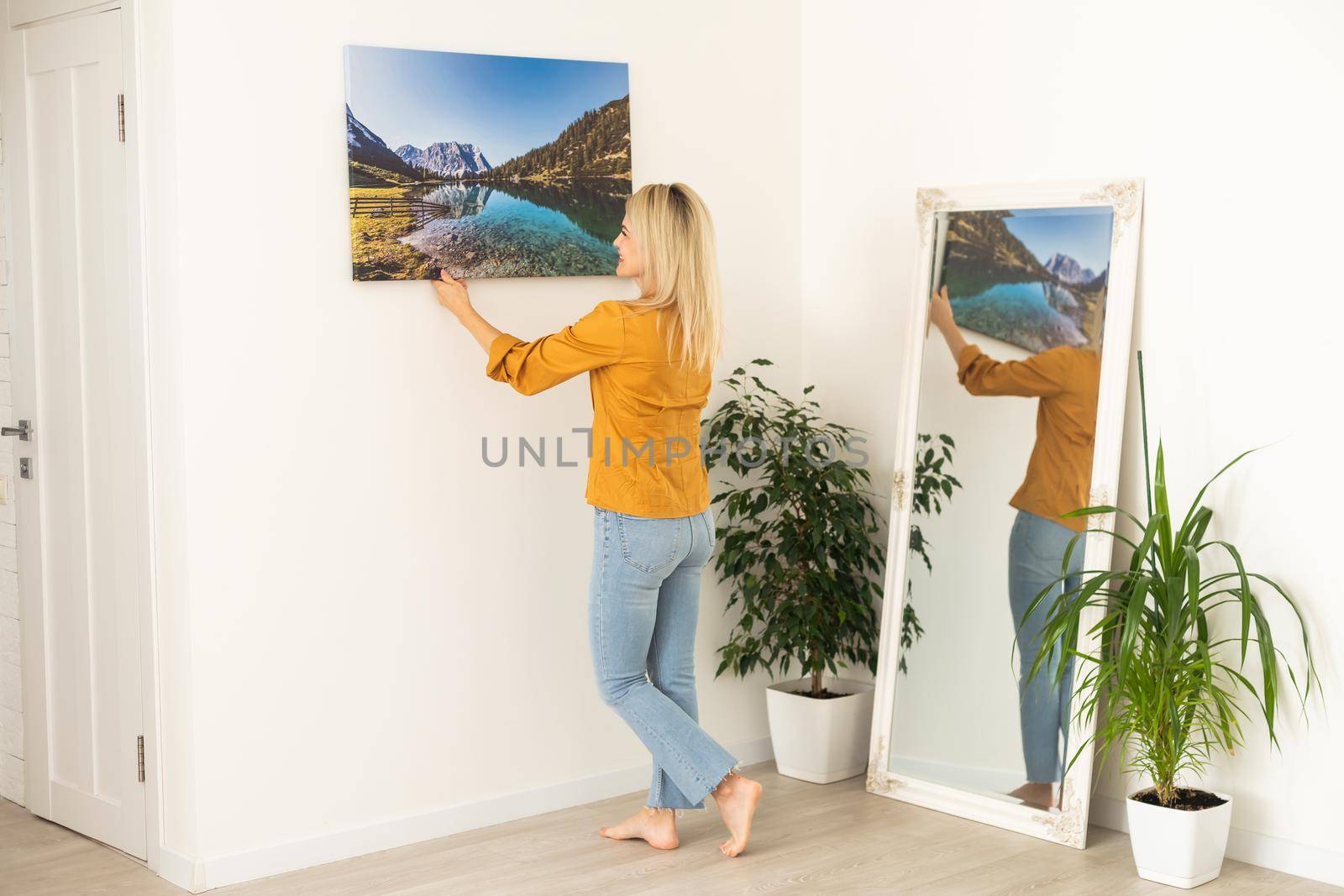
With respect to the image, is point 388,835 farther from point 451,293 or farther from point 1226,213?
point 1226,213

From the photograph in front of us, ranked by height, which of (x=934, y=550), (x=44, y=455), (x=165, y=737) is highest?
(x=44, y=455)

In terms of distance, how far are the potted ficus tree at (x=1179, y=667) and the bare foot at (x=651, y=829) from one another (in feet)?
3.13

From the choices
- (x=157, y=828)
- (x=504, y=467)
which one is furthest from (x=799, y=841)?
(x=157, y=828)

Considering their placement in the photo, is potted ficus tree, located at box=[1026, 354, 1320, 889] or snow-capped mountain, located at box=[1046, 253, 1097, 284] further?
snow-capped mountain, located at box=[1046, 253, 1097, 284]

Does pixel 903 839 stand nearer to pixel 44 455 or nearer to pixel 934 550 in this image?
pixel 934 550

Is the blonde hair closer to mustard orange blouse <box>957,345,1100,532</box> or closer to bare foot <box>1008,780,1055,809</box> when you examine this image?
mustard orange blouse <box>957,345,1100,532</box>

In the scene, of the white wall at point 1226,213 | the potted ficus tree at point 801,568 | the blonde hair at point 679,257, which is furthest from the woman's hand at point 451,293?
the white wall at point 1226,213

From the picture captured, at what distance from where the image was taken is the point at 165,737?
10.4 feet

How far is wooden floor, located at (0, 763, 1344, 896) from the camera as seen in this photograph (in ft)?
10.2

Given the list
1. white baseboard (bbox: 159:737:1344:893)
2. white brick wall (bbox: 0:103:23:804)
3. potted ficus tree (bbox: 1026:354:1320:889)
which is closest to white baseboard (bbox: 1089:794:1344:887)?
white baseboard (bbox: 159:737:1344:893)

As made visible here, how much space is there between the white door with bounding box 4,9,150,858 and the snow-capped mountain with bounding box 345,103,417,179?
511mm

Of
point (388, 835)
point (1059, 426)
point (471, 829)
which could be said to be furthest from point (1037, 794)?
point (388, 835)

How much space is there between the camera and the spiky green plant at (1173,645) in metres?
3.10

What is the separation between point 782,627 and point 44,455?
1.99 metres
